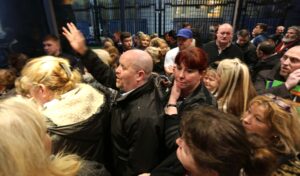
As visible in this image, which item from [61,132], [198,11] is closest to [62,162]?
[61,132]

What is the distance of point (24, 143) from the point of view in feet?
2.69

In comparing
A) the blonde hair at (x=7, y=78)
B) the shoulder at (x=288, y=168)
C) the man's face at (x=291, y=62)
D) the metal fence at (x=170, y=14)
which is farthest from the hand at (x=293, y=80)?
the metal fence at (x=170, y=14)

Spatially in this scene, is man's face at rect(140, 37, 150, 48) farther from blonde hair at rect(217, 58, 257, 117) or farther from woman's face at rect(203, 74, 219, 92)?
blonde hair at rect(217, 58, 257, 117)

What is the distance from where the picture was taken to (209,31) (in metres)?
8.03

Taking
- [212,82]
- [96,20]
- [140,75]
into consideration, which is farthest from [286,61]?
[96,20]

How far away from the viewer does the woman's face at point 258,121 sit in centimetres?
148

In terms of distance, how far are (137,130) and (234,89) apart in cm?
118

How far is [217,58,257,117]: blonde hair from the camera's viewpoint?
2.15m

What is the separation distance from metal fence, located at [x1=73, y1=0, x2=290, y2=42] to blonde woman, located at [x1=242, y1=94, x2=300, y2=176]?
18.3 ft

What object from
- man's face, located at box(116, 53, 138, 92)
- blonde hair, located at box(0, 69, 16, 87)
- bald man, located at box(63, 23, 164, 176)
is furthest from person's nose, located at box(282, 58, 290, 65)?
blonde hair, located at box(0, 69, 16, 87)

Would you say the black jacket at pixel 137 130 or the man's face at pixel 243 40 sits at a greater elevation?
the man's face at pixel 243 40

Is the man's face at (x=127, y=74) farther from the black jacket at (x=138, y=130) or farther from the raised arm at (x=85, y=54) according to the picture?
the raised arm at (x=85, y=54)

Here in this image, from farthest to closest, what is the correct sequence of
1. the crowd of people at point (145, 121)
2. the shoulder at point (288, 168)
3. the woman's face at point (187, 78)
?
the woman's face at point (187, 78), the shoulder at point (288, 168), the crowd of people at point (145, 121)

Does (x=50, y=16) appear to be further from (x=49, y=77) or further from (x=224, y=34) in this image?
(x=49, y=77)
